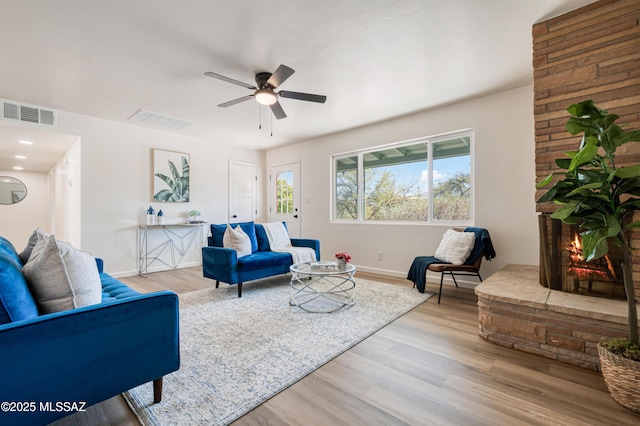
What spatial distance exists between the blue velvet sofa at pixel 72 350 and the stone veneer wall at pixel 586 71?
290cm

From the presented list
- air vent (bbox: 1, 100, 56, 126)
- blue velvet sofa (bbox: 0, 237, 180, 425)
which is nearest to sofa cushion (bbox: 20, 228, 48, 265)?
blue velvet sofa (bbox: 0, 237, 180, 425)

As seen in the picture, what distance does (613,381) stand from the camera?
1.48 meters

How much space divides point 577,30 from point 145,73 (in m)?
3.98

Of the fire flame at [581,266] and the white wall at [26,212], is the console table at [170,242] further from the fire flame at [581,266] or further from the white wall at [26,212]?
the white wall at [26,212]

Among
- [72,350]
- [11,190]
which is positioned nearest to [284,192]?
[72,350]

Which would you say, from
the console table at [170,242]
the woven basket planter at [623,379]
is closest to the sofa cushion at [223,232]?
the console table at [170,242]

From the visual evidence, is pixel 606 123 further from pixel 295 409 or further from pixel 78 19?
pixel 78 19

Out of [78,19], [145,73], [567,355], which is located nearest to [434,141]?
[567,355]

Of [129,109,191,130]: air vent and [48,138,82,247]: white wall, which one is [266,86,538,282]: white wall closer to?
[129,109,191,130]: air vent

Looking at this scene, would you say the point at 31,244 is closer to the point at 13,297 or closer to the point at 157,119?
the point at 13,297

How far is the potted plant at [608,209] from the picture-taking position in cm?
143

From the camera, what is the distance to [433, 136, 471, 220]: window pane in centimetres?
390

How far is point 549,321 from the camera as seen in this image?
1.97 m

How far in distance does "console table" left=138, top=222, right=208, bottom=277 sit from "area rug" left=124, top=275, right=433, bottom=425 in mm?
1897
